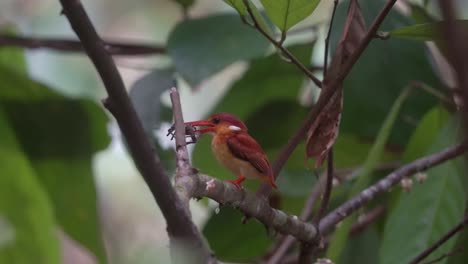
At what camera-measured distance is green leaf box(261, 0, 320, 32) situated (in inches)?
32.2

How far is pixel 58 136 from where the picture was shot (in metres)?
1.63

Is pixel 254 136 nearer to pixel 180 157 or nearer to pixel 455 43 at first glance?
pixel 180 157

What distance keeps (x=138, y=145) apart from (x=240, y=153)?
296mm

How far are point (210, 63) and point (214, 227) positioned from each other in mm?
338

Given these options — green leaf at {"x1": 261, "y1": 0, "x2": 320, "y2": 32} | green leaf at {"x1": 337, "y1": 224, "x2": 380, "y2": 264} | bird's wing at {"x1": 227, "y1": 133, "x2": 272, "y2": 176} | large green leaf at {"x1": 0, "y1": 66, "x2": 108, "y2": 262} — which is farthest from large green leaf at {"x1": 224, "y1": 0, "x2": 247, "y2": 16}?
large green leaf at {"x1": 0, "y1": 66, "x2": 108, "y2": 262}

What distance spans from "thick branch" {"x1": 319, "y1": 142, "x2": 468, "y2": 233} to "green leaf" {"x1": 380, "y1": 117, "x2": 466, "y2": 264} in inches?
4.4

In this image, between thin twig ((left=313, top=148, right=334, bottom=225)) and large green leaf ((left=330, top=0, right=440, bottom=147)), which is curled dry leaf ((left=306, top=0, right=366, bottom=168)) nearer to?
thin twig ((left=313, top=148, right=334, bottom=225))

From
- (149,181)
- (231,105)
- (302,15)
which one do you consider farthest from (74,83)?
(149,181)

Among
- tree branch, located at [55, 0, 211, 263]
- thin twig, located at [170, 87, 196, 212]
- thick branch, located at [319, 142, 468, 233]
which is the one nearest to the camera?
tree branch, located at [55, 0, 211, 263]

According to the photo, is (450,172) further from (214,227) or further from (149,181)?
(149,181)

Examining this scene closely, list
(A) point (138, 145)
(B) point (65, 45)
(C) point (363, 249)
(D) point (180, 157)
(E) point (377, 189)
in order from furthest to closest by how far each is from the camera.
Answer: (B) point (65, 45) → (C) point (363, 249) → (E) point (377, 189) → (D) point (180, 157) → (A) point (138, 145)

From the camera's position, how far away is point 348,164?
4.96 feet

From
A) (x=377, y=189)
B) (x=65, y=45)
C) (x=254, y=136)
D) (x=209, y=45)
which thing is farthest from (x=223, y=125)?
(x=65, y=45)

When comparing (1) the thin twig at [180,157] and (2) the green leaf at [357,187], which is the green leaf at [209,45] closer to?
(2) the green leaf at [357,187]
